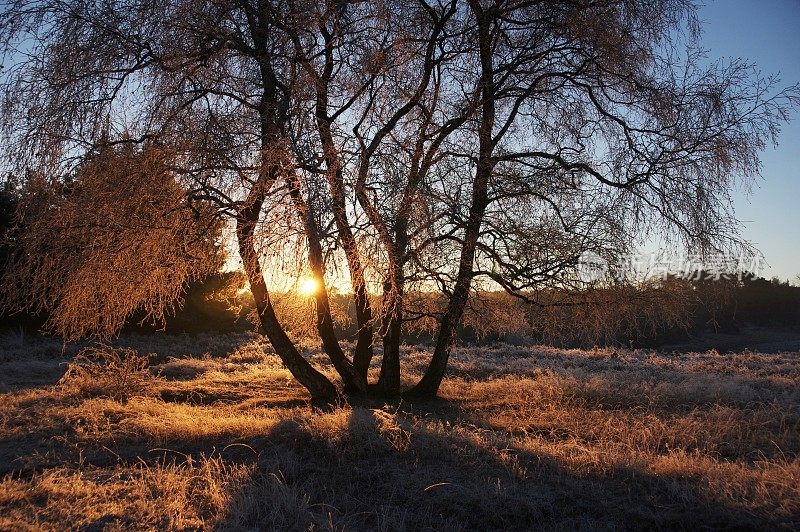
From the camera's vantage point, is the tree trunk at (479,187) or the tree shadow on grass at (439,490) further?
the tree trunk at (479,187)

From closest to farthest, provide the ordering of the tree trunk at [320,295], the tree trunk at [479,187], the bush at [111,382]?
1. the tree trunk at [320,295]
2. the tree trunk at [479,187]
3. the bush at [111,382]

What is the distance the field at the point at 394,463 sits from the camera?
14.7 ft

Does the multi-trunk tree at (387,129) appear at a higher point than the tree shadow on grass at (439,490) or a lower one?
higher

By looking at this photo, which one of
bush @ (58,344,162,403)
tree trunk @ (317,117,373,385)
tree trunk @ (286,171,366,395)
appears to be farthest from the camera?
bush @ (58,344,162,403)

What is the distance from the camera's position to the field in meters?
4.48

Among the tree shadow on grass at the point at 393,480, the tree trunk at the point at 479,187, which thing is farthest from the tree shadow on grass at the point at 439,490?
the tree trunk at the point at 479,187

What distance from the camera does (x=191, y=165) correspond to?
8039 millimetres

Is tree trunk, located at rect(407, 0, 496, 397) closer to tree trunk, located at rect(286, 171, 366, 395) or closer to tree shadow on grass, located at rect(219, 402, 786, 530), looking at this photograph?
tree trunk, located at rect(286, 171, 366, 395)

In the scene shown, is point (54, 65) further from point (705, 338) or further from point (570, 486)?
point (705, 338)

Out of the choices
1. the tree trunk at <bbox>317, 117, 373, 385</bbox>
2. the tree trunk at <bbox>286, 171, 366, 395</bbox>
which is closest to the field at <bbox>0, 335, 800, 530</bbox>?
the tree trunk at <bbox>286, 171, 366, 395</bbox>

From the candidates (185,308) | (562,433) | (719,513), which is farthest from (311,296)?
(185,308)

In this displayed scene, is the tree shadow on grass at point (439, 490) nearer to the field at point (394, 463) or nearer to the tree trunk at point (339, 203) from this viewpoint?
the field at point (394, 463)

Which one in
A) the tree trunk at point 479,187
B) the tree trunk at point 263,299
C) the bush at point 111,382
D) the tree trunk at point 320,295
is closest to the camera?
the tree trunk at point 320,295

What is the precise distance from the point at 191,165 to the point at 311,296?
3.00 meters
